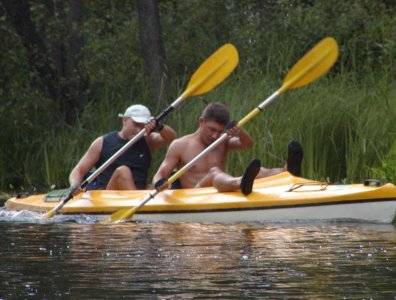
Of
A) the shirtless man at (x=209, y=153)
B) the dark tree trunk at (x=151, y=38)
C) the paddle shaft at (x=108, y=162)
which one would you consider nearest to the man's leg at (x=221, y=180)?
the shirtless man at (x=209, y=153)

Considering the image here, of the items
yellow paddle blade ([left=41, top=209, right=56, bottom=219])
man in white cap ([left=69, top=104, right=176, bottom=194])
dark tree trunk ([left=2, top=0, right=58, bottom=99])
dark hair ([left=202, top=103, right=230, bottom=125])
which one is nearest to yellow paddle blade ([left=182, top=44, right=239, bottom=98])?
man in white cap ([left=69, top=104, right=176, bottom=194])

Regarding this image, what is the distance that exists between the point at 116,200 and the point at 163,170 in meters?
0.47

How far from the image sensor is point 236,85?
1442 cm

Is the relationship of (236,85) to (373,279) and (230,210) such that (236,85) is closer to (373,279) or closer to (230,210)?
(230,210)

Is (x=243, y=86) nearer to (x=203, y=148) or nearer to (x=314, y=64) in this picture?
(x=314, y=64)

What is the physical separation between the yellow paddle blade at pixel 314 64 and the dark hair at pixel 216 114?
2.74 ft

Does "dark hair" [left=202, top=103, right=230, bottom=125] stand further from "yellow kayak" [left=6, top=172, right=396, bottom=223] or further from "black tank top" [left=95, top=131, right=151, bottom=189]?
"black tank top" [left=95, top=131, right=151, bottom=189]

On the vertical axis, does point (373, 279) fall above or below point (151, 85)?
below

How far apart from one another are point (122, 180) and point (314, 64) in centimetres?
198

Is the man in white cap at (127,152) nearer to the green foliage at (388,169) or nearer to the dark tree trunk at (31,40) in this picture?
the green foliage at (388,169)

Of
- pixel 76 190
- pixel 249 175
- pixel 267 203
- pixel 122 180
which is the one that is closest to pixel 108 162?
pixel 122 180

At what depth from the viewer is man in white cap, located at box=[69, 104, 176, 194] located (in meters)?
11.4

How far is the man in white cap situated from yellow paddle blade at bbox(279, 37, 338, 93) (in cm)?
118

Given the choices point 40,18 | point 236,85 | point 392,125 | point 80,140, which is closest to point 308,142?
point 392,125
